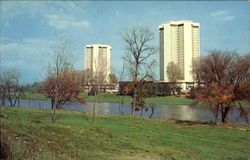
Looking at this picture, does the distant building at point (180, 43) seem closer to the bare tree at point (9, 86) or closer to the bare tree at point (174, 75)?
the bare tree at point (174, 75)

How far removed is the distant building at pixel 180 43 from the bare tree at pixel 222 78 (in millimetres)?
53153

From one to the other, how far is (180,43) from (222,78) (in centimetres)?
7742

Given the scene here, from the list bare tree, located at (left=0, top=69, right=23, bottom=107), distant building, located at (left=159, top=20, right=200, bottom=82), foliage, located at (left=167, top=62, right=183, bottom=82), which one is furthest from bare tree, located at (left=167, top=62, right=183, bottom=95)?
bare tree, located at (left=0, top=69, right=23, bottom=107)

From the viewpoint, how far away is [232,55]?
72.1 feet

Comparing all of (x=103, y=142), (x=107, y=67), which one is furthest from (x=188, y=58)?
(x=103, y=142)

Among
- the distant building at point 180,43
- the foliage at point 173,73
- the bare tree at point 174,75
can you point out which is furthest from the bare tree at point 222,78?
the distant building at point 180,43

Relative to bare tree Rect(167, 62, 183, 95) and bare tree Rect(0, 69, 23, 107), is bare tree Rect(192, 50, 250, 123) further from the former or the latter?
bare tree Rect(167, 62, 183, 95)

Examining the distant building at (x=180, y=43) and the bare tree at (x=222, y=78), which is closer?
the bare tree at (x=222, y=78)

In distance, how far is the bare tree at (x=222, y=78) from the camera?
66.8 feet

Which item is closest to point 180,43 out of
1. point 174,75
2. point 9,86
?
point 174,75

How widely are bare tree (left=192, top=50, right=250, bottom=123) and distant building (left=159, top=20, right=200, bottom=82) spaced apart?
174 feet

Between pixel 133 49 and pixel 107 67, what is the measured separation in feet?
21.6

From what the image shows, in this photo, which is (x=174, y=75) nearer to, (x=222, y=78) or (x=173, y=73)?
(x=173, y=73)

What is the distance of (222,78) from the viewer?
21812mm
